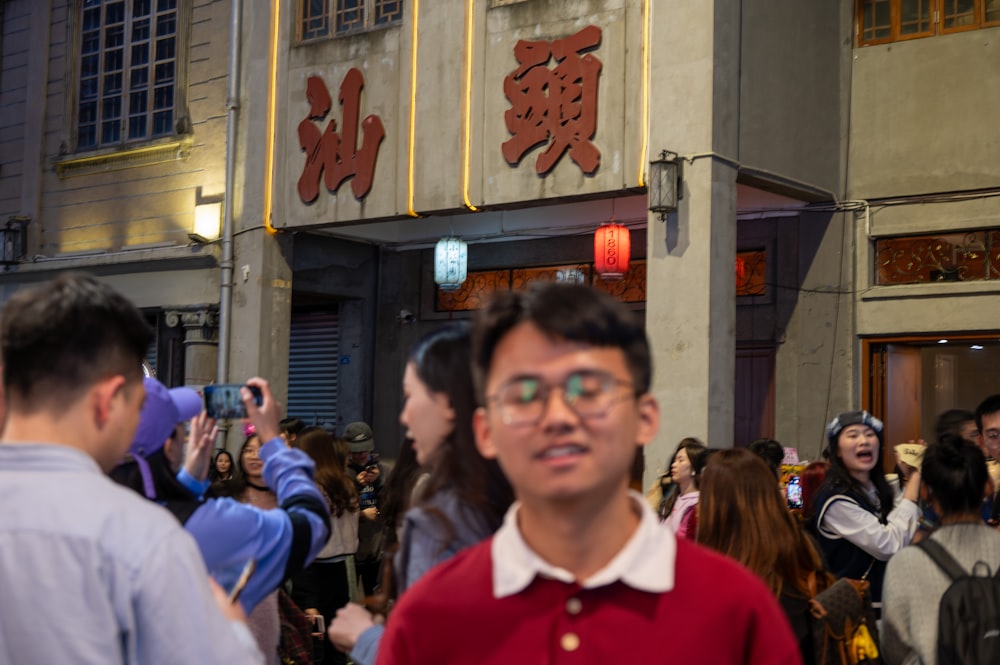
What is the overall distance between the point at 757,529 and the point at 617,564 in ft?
10.0

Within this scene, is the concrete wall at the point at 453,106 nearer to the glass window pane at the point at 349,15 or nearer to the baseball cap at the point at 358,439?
the glass window pane at the point at 349,15

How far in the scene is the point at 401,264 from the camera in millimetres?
18125

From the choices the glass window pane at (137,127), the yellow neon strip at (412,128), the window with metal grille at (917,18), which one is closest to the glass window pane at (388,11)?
the yellow neon strip at (412,128)

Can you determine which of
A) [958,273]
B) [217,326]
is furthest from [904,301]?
[217,326]

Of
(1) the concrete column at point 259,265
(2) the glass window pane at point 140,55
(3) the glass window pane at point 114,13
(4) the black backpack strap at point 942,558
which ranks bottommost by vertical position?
(4) the black backpack strap at point 942,558

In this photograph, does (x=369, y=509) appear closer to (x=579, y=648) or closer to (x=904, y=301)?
(x=904, y=301)

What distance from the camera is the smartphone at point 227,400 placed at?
372 cm

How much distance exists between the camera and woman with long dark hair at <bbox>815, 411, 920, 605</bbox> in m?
6.17

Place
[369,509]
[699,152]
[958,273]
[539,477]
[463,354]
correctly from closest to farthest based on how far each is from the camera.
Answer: [539,477] < [463,354] < [369,509] < [699,152] < [958,273]

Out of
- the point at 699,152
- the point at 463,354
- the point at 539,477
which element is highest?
the point at 699,152

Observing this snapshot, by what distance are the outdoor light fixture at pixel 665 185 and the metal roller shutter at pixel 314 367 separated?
24.1 ft

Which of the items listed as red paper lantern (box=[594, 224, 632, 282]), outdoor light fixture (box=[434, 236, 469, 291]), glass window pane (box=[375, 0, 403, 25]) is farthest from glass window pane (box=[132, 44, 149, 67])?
red paper lantern (box=[594, 224, 632, 282])

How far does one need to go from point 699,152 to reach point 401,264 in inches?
267

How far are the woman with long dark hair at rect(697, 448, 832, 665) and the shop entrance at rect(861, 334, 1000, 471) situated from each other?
8.85 m
